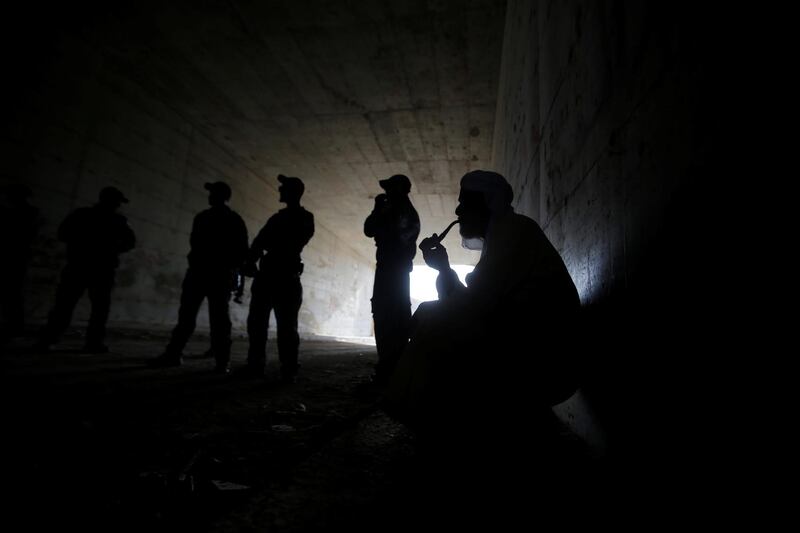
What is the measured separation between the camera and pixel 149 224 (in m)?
7.06

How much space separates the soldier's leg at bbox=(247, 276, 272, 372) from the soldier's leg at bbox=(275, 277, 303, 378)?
108 millimetres

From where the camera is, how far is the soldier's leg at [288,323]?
3174mm

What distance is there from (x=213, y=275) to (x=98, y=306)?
1.64 m

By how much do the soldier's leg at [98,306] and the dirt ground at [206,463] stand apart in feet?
5.17

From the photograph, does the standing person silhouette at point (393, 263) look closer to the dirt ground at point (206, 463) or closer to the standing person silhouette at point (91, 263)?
the dirt ground at point (206, 463)

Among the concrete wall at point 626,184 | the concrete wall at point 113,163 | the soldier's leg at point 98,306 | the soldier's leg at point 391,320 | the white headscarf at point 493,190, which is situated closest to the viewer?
the concrete wall at point 626,184

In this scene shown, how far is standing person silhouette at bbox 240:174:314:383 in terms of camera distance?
3.20 m

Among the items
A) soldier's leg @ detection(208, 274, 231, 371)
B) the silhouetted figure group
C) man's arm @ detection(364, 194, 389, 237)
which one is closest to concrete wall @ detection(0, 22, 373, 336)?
the silhouetted figure group

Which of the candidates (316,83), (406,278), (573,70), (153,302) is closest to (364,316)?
(153,302)

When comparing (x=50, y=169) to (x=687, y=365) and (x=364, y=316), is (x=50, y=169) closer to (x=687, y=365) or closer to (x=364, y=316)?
(x=687, y=365)

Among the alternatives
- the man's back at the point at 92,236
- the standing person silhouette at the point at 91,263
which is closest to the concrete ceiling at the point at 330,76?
the standing person silhouette at the point at 91,263

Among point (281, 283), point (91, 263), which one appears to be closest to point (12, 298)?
point (91, 263)

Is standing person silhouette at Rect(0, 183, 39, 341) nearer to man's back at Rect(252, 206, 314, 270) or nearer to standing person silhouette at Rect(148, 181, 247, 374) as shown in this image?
standing person silhouette at Rect(148, 181, 247, 374)

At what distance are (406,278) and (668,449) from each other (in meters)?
2.55
